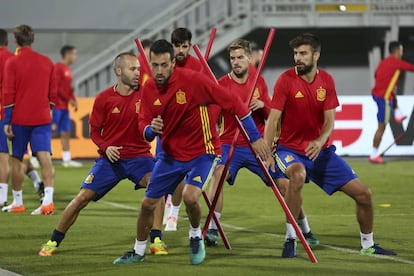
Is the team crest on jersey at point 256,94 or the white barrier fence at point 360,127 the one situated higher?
the team crest on jersey at point 256,94

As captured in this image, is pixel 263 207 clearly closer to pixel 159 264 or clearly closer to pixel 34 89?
pixel 34 89

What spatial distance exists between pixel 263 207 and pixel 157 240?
4.99 meters

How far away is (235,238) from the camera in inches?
473

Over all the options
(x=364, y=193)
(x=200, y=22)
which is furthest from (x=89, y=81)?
(x=364, y=193)

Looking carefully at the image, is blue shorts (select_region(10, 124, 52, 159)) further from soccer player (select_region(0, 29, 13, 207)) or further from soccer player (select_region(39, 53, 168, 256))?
soccer player (select_region(39, 53, 168, 256))

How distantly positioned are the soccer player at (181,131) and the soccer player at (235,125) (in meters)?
1.62

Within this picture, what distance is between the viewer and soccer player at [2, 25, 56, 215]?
47.5 feet

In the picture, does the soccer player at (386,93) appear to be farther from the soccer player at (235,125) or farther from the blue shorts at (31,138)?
the soccer player at (235,125)

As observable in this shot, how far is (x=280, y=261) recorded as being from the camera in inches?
399

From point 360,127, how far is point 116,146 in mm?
14158

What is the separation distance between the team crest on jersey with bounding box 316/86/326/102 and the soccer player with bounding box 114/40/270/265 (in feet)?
3.47

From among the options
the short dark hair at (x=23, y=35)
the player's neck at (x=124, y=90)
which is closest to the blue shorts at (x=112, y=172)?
the player's neck at (x=124, y=90)

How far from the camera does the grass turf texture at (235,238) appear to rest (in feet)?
32.0

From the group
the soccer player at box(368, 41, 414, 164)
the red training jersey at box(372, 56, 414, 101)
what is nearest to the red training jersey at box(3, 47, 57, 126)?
the soccer player at box(368, 41, 414, 164)
